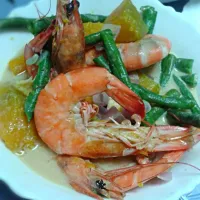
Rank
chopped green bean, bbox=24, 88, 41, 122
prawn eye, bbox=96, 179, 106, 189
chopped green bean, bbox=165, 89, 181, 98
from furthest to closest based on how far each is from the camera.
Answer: chopped green bean, bbox=165, 89, 181, 98, chopped green bean, bbox=24, 88, 41, 122, prawn eye, bbox=96, 179, 106, 189

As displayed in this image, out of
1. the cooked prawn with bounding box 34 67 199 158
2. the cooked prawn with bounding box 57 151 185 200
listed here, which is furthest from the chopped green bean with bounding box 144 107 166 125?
the cooked prawn with bounding box 57 151 185 200

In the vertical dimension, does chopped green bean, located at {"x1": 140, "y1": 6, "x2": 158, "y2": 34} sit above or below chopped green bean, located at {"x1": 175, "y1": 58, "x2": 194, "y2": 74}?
above

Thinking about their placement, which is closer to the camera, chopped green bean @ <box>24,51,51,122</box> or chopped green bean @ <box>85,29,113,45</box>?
chopped green bean @ <box>24,51,51,122</box>

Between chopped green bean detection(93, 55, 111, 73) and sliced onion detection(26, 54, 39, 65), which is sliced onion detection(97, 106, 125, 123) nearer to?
chopped green bean detection(93, 55, 111, 73)

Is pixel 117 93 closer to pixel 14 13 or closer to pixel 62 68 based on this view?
pixel 62 68

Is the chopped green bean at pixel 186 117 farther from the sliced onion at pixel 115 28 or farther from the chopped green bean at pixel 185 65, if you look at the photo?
the sliced onion at pixel 115 28
